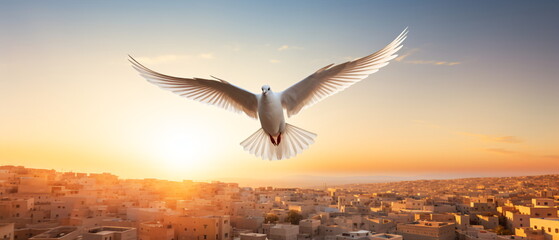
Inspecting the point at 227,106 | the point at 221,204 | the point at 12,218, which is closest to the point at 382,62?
the point at 227,106


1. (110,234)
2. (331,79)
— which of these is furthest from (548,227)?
(331,79)

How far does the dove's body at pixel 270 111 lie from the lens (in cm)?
287

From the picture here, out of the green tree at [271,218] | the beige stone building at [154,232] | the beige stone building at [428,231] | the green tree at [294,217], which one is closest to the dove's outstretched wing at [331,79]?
the beige stone building at [154,232]

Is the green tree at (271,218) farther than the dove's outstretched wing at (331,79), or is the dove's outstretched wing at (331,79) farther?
the green tree at (271,218)

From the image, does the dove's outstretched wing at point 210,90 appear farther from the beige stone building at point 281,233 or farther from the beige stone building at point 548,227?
the beige stone building at point 548,227

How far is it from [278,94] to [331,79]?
18.2 inches

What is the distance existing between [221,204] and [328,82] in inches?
758

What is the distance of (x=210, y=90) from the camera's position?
3465 millimetres

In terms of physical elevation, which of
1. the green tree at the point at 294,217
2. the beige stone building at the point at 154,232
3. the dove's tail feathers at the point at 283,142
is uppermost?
the dove's tail feathers at the point at 283,142

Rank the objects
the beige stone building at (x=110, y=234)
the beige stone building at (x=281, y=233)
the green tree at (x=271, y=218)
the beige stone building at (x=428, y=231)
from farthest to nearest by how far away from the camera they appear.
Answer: the green tree at (x=271, y=218), the beige stone building at (x=428, y=231), the beige stone building at (x=281, y=233), the beige stone building at (x=110, y=234)

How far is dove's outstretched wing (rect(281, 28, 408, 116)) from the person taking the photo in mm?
2965

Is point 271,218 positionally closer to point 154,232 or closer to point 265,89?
point 154,232

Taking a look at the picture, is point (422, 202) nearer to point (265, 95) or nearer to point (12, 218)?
point (12, 218)

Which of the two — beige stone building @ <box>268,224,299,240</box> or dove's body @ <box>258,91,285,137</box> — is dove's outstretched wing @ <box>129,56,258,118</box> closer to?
dove's body @ <box>258,91,285,137</box>
